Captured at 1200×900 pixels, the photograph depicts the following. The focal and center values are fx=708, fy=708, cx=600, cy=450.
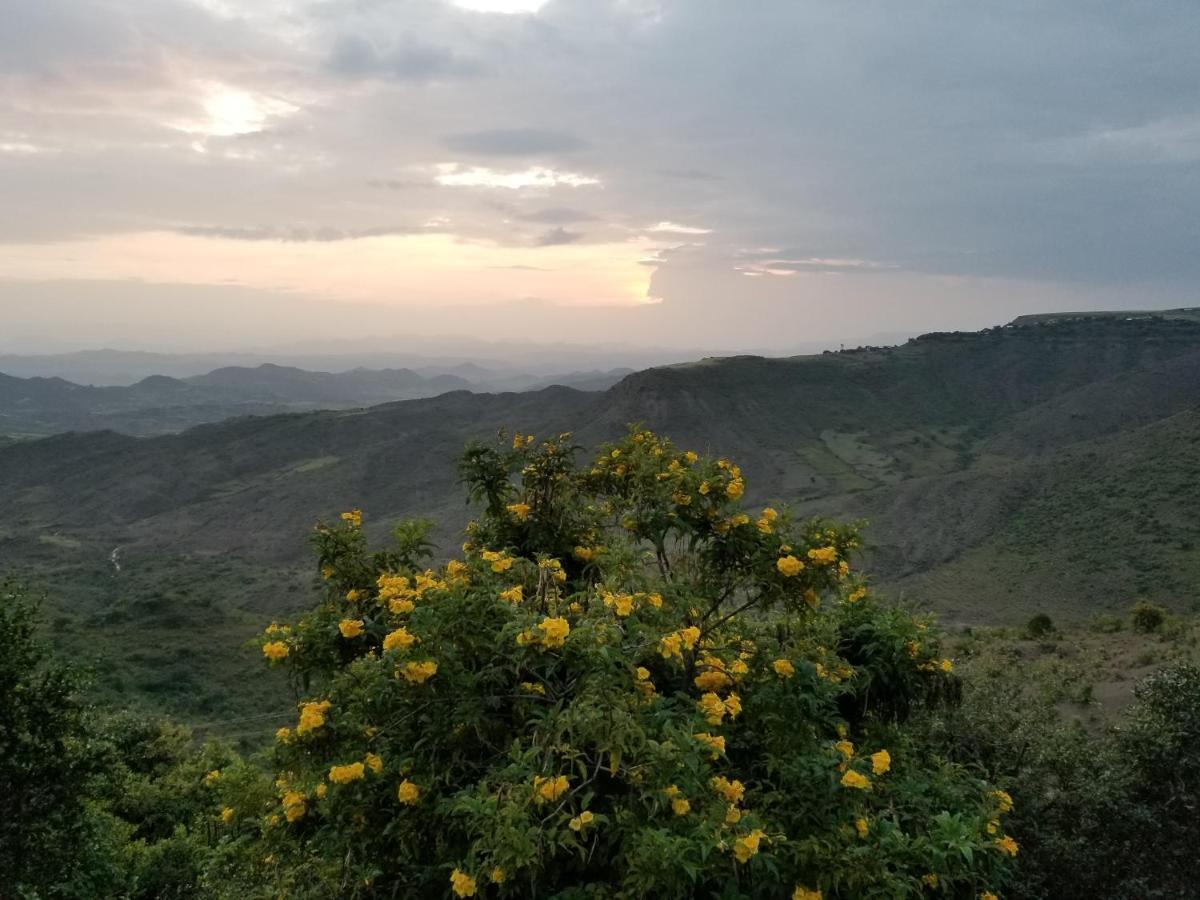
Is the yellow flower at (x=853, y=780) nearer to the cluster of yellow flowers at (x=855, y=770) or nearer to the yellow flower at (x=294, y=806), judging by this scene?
the cluster of yellow flowers at (x=855, y=770)

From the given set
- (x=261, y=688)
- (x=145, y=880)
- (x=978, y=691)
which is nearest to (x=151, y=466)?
(x=261, y=688)

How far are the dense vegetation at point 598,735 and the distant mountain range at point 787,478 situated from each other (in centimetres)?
1210

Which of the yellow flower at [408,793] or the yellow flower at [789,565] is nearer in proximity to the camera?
the yellow flower at [408,793]

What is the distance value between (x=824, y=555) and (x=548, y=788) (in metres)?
2.76

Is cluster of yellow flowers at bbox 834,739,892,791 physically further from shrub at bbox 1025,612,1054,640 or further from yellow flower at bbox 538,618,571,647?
shrub at bbox 1025,612,1054,640

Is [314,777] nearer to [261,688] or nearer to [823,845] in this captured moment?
[823,845]

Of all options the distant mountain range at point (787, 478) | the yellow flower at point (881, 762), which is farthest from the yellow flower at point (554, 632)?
the distant mountain range at point (787, 478)

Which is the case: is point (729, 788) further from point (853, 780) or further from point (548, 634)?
point (548, 634)

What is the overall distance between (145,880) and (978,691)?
46.2 feet

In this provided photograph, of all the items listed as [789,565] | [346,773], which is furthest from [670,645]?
[346,773]

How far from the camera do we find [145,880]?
1037 centimetres

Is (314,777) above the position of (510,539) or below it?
below

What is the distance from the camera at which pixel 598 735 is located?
3.64 metres

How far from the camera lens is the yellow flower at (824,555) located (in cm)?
526
